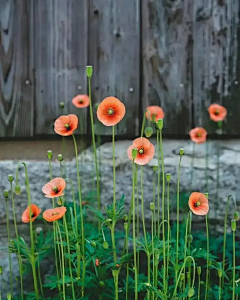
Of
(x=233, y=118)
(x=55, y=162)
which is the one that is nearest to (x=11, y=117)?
(x=55, y=162)

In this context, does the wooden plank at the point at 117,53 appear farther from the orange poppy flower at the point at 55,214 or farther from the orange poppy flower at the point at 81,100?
the orange poppy flower at the point at 55,214

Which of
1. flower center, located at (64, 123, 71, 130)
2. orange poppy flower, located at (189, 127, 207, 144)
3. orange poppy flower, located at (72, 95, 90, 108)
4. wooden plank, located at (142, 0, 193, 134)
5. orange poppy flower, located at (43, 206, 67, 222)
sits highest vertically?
wooden plank, located at (142, 0, 193, 134)

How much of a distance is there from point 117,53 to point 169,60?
0.21 m

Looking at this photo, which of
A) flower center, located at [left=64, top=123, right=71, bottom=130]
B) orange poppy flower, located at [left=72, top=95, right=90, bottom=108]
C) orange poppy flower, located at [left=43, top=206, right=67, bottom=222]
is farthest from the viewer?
orange poppy flower, located at [left=72, top=95, right=90, bottom=108]

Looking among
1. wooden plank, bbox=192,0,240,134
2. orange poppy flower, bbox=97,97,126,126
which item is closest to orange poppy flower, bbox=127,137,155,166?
orange poppy flower, bbox=97,97,126,126

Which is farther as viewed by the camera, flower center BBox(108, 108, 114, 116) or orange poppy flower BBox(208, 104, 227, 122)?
orange poppy flower BBox(208, 104, 227, 122)

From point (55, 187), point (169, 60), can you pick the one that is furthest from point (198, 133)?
point (55, 187)

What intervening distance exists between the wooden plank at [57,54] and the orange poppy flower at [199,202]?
751 mm

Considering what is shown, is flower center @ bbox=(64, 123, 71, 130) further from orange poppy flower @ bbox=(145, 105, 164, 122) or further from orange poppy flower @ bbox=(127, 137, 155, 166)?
orange poppy flower @ bbox=(145, 105, 164, 122)

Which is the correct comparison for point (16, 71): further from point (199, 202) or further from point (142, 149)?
point (199, 202)

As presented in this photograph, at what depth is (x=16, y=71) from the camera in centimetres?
193

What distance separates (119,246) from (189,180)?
0.38 meters

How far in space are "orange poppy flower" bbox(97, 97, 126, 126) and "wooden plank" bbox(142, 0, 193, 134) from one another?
57 centimetres

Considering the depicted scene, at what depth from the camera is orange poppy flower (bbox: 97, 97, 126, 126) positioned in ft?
4.44
